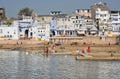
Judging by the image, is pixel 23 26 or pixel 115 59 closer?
pixel 115 59

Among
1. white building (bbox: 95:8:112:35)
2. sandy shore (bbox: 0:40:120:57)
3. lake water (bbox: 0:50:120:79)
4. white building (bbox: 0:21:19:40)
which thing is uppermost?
white building (bbox: 95:8:112:35)

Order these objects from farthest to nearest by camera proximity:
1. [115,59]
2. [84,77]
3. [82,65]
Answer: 1. [115,59]
2. [82,65]
3. [84,77]

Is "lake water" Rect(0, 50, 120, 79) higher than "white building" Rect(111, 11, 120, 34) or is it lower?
lower

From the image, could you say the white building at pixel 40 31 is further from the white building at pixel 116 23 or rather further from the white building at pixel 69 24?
the white building at pixel 116 23

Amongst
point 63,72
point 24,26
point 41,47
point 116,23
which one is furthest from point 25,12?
point 63,72

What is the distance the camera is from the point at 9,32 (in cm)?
9862

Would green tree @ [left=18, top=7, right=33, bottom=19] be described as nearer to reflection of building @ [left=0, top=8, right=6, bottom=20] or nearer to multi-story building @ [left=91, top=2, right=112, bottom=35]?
reflection of building @ [left=0, top=8, right=6, bottom=20]

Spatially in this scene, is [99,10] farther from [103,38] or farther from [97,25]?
[103,38]

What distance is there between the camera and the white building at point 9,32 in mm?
97875

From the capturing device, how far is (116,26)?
97.6 metres

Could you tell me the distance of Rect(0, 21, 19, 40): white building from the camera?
97875mm

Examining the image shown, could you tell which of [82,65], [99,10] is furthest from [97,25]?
[82,65]

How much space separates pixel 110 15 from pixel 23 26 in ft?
66.9

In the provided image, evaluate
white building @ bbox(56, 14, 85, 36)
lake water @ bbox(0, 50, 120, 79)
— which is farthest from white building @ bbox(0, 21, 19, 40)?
lake water @ bbox(0, 50, 120, 79)
